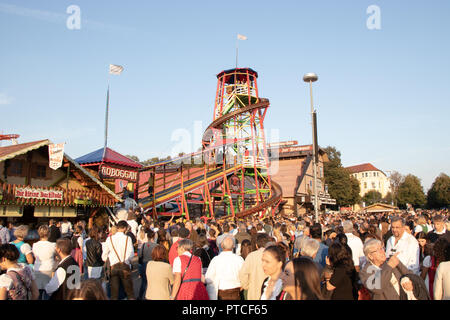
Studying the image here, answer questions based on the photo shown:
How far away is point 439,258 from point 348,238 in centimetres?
315

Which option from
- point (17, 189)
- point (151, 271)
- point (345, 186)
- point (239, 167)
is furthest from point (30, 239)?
point (345, 186)

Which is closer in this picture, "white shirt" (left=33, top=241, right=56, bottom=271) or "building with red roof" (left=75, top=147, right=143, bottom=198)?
"white shirt" (left=33, top=241, right=56, bottom=271)

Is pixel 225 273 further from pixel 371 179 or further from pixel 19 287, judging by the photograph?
pixel 371 179

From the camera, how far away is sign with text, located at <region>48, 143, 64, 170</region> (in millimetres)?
16953

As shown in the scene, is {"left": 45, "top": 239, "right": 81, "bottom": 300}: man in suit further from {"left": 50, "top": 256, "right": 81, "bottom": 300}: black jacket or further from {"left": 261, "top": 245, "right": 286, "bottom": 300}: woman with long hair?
{"left": 261, "top": 245, "right": 286, "bottom": 300}: woman with long hair

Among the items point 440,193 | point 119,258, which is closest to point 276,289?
point 119,258

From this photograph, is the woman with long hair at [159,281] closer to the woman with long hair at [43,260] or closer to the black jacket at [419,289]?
the woman with long hair at [43,260]

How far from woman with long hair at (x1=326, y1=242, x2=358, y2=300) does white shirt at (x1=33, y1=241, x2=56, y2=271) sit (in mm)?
4935

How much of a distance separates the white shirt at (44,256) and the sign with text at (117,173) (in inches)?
575

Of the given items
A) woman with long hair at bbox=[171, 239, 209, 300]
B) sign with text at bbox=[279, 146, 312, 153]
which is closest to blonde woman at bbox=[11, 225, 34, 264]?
woman with long hair at bbox=[171, 239, 209, 300]

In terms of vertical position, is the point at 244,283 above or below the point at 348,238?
below
